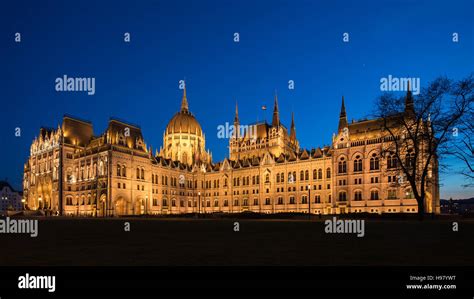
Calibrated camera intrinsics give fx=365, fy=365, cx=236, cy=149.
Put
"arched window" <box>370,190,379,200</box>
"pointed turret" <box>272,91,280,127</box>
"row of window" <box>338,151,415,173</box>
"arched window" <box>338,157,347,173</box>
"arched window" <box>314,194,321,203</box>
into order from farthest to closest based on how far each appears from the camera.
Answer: "pointed turret" <box>272,91,280,127</box>
"arched window" <box>314,194,321,203</box>
"arched window" <box>338,157,347,173</box>
"arched window" <box>370,190,379,200</box>
"row of window" <box>338,151,415,173</box>

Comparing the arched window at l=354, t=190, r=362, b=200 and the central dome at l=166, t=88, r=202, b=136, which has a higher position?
the central dome at l=166, t=88, r=202, b=136

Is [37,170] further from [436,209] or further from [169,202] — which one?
[436,209]

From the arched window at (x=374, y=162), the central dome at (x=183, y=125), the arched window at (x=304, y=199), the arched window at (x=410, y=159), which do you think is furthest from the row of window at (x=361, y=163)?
the central dome at (x=183, y=125)

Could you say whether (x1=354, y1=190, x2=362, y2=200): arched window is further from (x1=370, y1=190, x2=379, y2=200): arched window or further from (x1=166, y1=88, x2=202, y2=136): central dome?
(x1=166, y1=88, x2=202, y2=136): central dome

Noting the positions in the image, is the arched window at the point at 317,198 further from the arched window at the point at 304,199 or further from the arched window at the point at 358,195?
the arched window at the point at 358,195

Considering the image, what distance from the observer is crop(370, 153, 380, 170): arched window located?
272 feet

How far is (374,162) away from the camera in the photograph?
3292 inches

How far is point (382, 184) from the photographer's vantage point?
81438 mm

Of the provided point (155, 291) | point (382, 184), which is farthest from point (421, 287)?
point (382, 184)

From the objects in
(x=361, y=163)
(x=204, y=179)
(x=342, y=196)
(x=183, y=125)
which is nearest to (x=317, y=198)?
(x=342, y=196)

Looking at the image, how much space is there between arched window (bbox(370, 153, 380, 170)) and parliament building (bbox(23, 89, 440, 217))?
0.73ft

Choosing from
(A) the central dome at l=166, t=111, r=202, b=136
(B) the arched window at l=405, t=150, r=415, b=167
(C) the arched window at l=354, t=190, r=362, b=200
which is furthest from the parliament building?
(B) the arched window at l=405, t=150, r=415, b=167

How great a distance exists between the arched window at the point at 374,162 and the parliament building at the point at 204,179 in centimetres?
22

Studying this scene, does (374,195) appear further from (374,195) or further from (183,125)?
(183,125)
